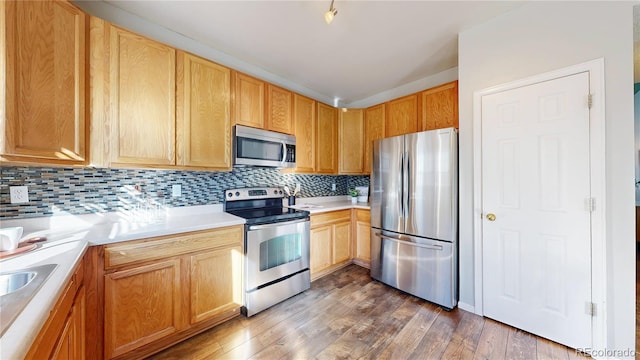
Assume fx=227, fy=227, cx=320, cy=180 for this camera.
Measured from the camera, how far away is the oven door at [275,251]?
2.08 metres

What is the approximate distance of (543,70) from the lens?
1.77 metres

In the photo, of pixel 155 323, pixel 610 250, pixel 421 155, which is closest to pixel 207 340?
pixel 155 323

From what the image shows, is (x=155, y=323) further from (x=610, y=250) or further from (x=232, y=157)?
(x=610, y=250)

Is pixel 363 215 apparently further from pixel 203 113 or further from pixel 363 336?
pixel 203 113

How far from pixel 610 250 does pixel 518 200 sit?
56 cm

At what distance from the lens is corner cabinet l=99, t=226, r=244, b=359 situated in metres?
1.48

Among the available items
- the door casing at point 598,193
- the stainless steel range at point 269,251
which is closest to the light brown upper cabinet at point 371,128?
the stainless steel range at point 269,251

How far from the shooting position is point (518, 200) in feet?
6.15

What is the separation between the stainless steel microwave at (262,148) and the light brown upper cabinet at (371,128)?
1224 millimetres

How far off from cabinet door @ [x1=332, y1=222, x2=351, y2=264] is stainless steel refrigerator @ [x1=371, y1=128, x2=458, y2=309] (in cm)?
46

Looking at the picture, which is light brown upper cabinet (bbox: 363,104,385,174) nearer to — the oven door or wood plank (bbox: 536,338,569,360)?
the oven door

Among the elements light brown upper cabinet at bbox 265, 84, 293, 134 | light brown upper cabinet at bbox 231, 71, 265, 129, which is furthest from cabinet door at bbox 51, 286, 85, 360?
light brown upper cabinet at bbox 265, 84, 293, 134

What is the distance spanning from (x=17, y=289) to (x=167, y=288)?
0.87m

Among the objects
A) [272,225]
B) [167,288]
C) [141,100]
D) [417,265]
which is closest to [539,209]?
[417,265]
